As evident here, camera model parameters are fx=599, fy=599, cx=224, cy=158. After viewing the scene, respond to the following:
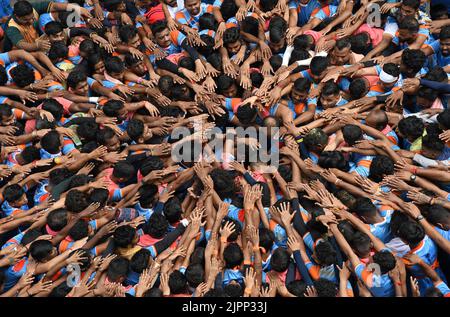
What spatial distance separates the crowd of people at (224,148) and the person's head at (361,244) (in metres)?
0.02

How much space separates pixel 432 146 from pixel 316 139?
4.96 ft

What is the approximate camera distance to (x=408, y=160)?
8000mm

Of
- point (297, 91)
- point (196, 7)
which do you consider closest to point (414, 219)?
point (297, 91)

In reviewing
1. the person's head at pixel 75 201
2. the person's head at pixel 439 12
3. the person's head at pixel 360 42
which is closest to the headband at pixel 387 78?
the person's head at pixel 360 42

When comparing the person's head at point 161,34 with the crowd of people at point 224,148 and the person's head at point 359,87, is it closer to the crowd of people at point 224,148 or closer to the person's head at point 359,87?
the crowd of people at point 224,148

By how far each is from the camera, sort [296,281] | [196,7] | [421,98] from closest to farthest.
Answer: [296,281] → [421,98] → [196,7]

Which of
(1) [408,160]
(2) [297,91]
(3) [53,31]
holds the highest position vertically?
(3) [53,31]

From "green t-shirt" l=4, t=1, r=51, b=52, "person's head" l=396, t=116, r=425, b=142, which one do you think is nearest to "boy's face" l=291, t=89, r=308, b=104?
"person's head" l=396, t=116, r=425, b=142

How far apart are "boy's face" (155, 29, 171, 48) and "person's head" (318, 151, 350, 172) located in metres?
3.33

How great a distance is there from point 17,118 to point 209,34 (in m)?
3.28

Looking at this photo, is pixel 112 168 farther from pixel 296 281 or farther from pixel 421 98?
pixel 421 98

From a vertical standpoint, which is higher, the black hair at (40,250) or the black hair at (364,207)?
the black hair at (364,207)

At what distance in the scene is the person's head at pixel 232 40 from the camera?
30.6 ft

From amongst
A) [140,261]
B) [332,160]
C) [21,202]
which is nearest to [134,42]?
[21,202]
